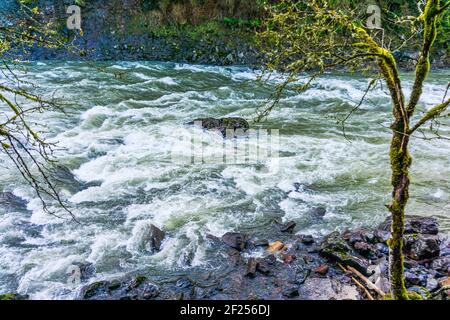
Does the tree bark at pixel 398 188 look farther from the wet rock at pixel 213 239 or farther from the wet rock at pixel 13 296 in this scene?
the wet rock at pixel 13 296

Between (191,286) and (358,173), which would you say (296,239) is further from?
(358,173)

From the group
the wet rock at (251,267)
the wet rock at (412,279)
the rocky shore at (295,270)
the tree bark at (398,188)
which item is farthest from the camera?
the wet rock at (251,267)

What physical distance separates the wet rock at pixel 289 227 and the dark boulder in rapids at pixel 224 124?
5066 mm

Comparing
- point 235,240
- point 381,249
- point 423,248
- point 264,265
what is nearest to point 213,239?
point 235,240

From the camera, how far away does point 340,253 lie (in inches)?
253

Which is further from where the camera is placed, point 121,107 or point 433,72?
point 433,72

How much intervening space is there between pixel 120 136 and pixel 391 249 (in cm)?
901

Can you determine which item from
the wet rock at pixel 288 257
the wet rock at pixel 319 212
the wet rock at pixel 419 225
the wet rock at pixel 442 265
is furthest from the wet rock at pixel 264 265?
the wet rock at pixel 442 265

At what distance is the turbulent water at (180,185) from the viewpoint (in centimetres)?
670

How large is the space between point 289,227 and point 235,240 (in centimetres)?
107

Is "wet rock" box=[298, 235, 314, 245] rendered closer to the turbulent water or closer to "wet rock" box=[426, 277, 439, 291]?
the turbulent water

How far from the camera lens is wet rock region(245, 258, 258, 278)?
20.1 ft
